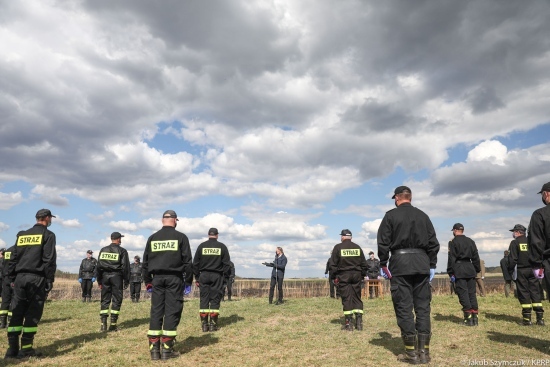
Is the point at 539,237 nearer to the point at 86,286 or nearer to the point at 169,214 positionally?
the point at 169,214

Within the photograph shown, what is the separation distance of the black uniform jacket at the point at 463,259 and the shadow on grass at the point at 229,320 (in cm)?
650

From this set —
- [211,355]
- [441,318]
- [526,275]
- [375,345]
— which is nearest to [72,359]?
[211,355]

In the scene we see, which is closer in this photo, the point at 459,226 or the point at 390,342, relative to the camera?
the point at 390,342

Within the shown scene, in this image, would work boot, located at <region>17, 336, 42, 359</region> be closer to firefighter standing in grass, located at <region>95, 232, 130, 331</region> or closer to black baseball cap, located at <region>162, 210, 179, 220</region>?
firefighter standing in grass, located at <region>95, 232, 130, 331</region>

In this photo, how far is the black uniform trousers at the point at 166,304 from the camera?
723 cm

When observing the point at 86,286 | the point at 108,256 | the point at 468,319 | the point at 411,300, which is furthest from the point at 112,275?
the point at 86,286

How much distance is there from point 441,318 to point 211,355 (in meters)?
7.76

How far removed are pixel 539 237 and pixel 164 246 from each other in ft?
22.4

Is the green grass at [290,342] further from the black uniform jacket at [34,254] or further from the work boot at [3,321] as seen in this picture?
the black uniform jacket at [34,254]

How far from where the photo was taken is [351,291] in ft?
32.5

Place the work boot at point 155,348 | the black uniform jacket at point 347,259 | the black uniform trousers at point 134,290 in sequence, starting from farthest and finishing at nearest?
the black uniform trousers at point 134,290, the black uniform jacket at point 347,259, the work boot at point 155,348

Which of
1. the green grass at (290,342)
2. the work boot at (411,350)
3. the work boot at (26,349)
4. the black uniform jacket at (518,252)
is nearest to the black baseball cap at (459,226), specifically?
the black uniform jacket at (518,252)

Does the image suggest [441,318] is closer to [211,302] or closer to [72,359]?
[211,302]

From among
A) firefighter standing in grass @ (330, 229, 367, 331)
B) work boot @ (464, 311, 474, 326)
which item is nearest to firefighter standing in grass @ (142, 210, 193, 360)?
firefighter standing in grass @ (330, 229, 367, 331)
